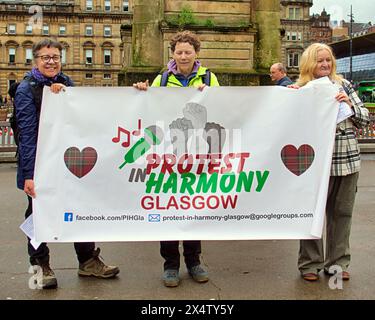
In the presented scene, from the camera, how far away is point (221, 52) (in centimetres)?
1372

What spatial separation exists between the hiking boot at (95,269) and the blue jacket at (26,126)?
38.3 inches

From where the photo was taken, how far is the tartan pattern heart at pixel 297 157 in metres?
4.86

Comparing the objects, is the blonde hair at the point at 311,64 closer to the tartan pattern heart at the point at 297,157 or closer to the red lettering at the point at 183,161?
the tartan pattern heart at the point at 297,157

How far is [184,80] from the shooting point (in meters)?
4.95

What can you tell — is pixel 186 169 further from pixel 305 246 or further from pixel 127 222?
pixel 305 246

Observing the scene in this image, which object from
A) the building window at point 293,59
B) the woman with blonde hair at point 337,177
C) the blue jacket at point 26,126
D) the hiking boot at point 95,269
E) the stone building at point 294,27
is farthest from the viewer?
the building window at point 293,59

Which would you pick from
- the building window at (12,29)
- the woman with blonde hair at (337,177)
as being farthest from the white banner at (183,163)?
Result: the building window at (12,29)

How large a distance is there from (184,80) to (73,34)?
332 feet

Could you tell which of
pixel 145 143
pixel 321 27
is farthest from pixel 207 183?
pixel 321 27

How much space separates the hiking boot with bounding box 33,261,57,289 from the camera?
4.79 meters

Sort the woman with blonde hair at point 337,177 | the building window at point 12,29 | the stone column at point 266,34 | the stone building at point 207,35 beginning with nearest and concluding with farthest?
the woman with blonde hair at point 337,177, the stone building at point 207,35, the stone column at point 266,34, the building window at point 12,29

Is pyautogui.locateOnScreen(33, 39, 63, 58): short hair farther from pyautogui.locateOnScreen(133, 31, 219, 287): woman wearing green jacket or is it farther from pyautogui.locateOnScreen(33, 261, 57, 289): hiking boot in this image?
pyautogui.locateOnScreen(33, 261, 57, 289): hiking boot

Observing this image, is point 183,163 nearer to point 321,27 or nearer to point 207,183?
point 207,183
